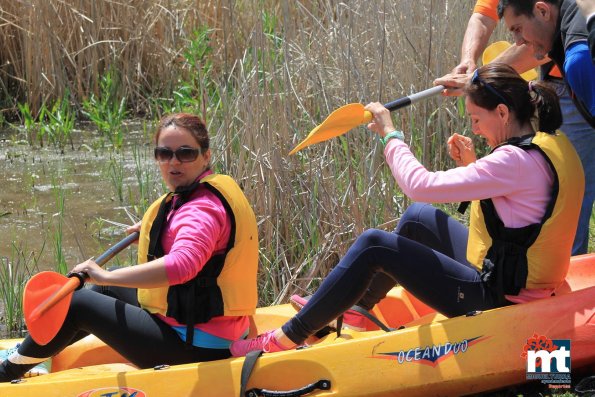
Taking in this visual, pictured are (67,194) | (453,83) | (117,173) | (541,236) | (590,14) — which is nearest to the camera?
(590,14)

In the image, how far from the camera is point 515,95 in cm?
313

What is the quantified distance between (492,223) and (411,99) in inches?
26.2

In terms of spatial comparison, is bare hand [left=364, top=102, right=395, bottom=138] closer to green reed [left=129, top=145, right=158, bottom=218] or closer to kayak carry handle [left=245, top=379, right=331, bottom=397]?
kayak carry handle [left=245, top=379, right=331, bottom=397]

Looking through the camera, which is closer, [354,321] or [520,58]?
[354,321]

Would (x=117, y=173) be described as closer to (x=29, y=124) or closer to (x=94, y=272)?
(x=29, y=124)

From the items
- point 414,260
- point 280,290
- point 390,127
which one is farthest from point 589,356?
point 280,290

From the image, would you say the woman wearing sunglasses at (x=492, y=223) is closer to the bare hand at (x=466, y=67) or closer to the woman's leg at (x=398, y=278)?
the woman's leg at (x=398, y=278)

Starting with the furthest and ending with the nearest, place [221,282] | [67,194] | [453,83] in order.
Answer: [67,194] → [453,83] → [221,282]

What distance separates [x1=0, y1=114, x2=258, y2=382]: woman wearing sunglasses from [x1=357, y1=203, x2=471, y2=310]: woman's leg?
430 millimetres

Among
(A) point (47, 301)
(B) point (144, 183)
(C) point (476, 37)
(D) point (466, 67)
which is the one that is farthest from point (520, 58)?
(B) point (144, 183)

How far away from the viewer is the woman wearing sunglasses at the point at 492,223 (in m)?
3.09

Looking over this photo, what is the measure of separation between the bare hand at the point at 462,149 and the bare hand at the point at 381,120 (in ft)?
0.89

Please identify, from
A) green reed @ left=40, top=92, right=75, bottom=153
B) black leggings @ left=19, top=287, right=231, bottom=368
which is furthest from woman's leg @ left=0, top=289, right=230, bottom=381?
green reed @ left=40, top=92, right=75, bottom=153

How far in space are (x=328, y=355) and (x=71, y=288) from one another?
30.9 inches
